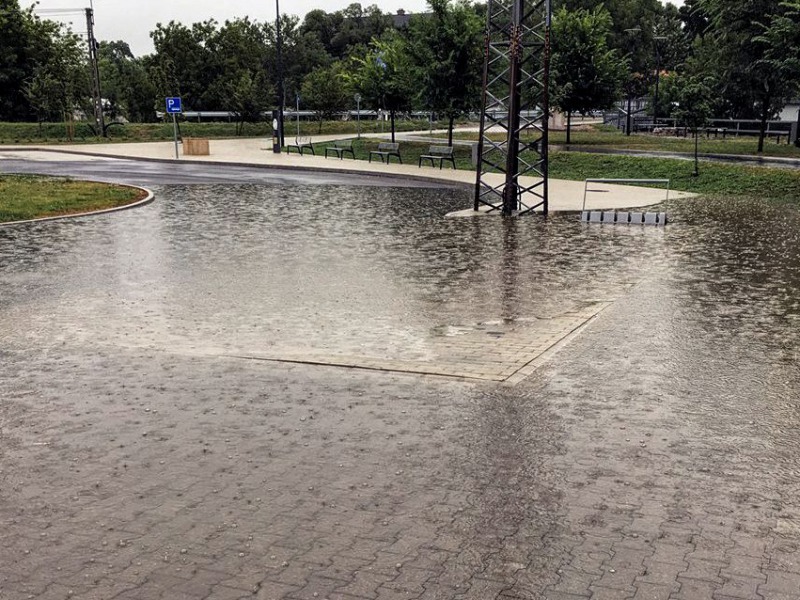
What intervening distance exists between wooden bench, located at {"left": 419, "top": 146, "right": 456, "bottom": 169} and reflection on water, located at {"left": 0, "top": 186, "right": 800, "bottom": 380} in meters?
14.3

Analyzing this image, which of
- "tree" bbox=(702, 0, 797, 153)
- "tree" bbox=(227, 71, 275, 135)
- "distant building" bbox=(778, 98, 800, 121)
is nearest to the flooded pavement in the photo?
"tree" bbox=(702, 0, 797, 153)

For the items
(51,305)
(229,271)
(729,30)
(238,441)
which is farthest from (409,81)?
(238,441)

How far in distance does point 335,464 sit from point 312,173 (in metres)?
26.4

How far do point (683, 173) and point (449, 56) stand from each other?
12.3 meters

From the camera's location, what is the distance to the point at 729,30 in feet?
131

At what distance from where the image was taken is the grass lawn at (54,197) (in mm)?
18281

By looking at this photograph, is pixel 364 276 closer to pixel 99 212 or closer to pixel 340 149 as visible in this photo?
pixel 99 212

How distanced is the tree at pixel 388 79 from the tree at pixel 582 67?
7.04 m

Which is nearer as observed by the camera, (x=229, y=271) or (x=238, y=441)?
(x=238, y=441)

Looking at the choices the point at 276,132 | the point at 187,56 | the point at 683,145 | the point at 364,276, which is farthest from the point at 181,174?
the point at 187,56

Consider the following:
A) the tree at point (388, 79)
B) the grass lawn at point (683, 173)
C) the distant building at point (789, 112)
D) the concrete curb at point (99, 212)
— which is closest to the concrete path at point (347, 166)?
the grass lawn at point (683, 173)

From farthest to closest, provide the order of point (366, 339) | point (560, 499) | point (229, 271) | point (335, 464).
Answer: point (229, 271), point (366, 339), point (335, 464), point (560, 499)

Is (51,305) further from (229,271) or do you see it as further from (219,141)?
(219,141)

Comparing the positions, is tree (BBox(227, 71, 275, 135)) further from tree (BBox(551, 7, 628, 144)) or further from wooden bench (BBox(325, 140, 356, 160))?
tree (BBox(551, 7, 628, 144))
